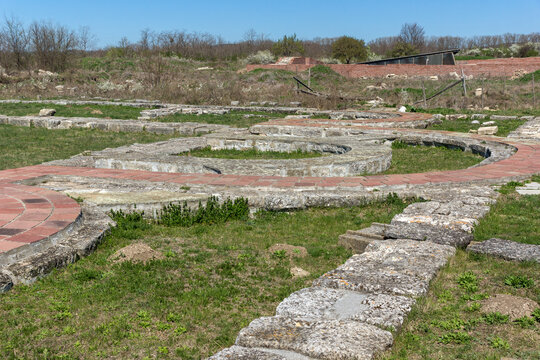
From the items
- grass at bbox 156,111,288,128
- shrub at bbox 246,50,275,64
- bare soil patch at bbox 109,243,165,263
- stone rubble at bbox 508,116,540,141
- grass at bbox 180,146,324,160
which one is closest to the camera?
bare soil patch at bbox 109,243,165,263

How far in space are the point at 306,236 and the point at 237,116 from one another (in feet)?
39.8

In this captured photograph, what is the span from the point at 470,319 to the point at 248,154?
6559mm

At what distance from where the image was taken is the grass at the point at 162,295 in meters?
2.67

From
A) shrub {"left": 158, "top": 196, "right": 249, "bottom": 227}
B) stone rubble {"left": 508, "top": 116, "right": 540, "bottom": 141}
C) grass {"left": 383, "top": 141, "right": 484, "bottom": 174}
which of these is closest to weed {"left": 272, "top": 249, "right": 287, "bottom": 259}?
shrub {"left": 158, "top": 196, "right": 249, "bottom": 227}

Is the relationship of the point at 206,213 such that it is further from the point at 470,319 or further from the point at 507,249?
the point at 470,319

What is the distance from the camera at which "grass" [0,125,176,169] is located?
8.57 meters

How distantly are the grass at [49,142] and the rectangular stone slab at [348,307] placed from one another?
6354 millimetres

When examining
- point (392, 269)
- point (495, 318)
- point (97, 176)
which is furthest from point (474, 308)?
point (97, 176)

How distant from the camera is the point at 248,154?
9062 mm

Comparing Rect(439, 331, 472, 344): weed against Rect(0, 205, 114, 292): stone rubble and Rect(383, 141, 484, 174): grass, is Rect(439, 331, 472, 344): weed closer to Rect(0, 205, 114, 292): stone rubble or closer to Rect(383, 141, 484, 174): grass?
Rect(0, 205, 114, 292): stone rubble

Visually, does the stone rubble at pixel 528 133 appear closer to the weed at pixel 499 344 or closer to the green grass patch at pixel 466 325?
the green grass patch at pixel 466 325

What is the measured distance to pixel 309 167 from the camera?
6.77m

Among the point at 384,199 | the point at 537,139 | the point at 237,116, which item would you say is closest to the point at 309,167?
the point at 384,199

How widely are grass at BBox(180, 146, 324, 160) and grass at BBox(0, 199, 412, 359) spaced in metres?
4.15
